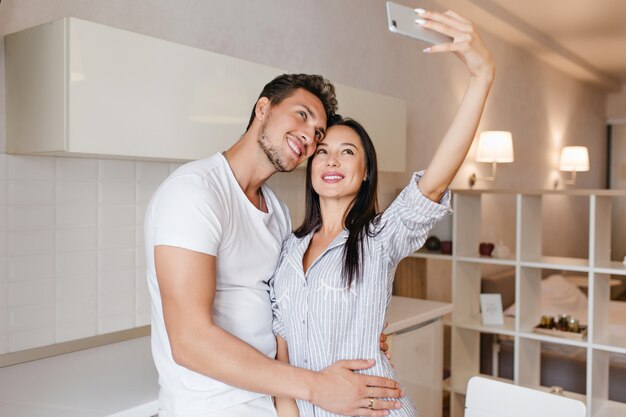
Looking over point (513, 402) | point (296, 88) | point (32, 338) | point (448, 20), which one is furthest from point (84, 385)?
point (448, 20)

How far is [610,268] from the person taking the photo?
2.92 meters

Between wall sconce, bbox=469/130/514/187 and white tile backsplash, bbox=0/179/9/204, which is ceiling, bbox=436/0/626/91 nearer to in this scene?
wall sconce, bbox=469/130/514/187

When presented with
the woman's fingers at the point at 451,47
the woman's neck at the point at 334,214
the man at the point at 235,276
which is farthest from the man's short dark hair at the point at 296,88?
the woman's fingers at the point at 451,47

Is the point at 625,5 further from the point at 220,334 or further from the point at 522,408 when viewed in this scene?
the point at 220,334

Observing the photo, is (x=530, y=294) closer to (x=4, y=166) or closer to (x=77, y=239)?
(x=77, y=239)

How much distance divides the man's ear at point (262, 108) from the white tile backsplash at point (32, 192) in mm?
842

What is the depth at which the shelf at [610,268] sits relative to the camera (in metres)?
2.86

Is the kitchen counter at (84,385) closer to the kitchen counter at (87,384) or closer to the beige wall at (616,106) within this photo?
the kitchen counter at (87,384)

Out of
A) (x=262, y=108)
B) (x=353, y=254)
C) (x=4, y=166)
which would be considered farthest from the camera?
(x=4, y=166)

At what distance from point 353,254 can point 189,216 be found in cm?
46

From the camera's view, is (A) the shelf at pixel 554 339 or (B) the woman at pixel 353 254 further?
(A) the shelf at pixel 554 339

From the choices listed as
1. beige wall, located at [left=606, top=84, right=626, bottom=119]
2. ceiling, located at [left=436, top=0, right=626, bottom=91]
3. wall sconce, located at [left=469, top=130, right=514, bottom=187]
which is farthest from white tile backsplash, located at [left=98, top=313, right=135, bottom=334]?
beige wall, located at [left=606, top=84, right=626, bottom=119]

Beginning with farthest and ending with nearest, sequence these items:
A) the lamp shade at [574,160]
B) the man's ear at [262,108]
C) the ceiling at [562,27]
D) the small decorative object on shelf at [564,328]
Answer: the lamp shade at [574,160] < the ceiling at [562,27] < the small decorative object on shelf at [564,328] < the man's ear at [262,108]

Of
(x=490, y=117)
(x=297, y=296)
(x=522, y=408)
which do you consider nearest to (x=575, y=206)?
(x=490, y=117)
